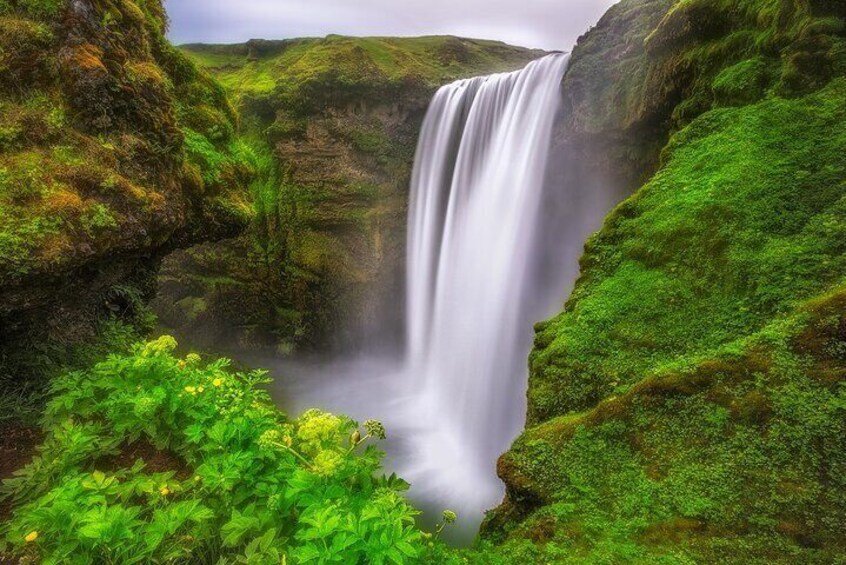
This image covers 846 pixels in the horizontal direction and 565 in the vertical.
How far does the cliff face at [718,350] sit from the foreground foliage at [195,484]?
1309 mm

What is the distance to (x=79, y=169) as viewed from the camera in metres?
4.11

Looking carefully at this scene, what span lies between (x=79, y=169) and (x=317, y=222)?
13.5 meters

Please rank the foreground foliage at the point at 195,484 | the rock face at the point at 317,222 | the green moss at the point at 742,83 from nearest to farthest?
the foreground foliage at the point at 195,484, the green moss at the point at 742,83, the rock face at the point at 317,222

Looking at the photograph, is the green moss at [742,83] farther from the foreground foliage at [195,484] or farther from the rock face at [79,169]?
the rock face at [79,169]

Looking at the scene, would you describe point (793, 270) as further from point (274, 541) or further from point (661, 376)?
point (274, 541)

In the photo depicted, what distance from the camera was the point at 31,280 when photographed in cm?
359

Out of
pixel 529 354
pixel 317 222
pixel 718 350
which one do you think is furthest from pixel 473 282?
pixel 718 350

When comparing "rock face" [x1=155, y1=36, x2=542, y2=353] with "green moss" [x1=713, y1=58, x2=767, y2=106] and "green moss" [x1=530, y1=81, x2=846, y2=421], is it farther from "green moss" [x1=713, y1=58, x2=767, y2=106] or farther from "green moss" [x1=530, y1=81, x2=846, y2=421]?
"green moss" [x1=530, y1=81, x2=846, y2=421]

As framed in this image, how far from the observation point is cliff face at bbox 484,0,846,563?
9.07 ft

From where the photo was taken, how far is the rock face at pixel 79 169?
3.69 metres

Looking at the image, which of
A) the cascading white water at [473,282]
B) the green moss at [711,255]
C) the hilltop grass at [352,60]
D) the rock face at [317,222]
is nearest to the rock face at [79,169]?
the green moss at [711,255]

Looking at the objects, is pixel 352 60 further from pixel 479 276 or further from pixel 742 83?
pixel 742 83

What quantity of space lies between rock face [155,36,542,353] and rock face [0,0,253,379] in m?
11.9

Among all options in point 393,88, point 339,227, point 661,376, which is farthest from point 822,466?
point 393,88
